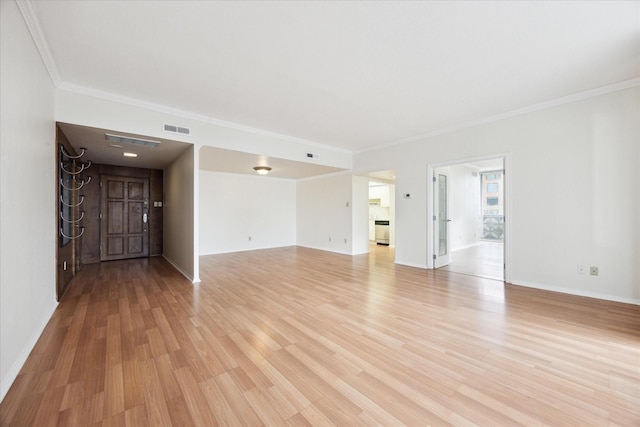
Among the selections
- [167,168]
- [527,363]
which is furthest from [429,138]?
[167,168]

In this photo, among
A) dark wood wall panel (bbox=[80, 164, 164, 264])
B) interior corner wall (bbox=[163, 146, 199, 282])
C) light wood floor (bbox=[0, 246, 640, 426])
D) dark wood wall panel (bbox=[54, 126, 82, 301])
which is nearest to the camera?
light wood floor (bbox=[0, 246, 640, 426])

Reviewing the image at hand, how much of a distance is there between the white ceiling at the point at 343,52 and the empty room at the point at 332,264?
0.02 meters

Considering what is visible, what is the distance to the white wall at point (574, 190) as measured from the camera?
3207mm

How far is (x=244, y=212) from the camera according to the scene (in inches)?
311

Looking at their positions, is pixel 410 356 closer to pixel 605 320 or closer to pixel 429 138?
pixel 605 320

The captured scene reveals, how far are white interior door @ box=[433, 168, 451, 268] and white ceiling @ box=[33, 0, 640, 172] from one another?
166 cm

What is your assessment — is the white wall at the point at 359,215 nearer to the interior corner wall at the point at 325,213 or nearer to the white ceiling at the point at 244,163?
the interior corner wall at the point at 325,213

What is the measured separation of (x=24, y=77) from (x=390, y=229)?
856cm

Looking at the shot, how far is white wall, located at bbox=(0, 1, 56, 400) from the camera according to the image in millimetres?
1703

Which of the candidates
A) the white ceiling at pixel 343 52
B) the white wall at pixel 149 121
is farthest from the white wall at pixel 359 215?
the white ceiling at pixel 343 52

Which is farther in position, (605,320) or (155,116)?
(155,116)

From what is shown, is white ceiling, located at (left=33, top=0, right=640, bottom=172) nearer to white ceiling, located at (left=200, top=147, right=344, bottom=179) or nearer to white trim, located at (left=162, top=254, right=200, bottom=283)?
white ceiling, located at (left=200, top=147, right=344, bottom=179)

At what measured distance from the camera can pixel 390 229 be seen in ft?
29.2

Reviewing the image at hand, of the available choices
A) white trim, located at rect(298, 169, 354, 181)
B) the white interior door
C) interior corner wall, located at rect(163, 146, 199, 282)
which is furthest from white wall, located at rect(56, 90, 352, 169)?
the white interior door
